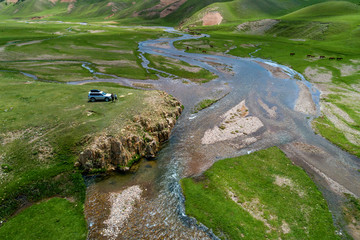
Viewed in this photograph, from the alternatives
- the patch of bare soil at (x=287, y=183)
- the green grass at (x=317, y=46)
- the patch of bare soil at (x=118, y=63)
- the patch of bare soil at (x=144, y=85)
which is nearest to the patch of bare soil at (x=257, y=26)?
the green grass at (x=317, y=46)

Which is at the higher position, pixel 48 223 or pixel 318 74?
pixel 48 223

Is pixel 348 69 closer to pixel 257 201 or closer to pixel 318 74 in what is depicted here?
pixel 318 74

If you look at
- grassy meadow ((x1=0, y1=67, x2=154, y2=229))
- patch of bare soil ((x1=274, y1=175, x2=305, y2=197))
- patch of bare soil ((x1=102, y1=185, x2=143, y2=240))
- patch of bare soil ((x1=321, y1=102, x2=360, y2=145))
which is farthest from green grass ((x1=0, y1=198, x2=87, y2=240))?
patch of bare soil ((x1=321, y1=102, x2=360, y2=145))

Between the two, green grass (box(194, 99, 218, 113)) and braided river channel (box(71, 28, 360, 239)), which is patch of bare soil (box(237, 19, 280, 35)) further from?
green grass (box(194, 99, 218, 113))

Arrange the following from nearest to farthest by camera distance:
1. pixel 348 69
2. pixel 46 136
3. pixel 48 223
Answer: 1. pixel 48 223
2. pixel 46 136
3. pixel 348 69

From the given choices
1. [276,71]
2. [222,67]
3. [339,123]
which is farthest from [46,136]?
[276,71]

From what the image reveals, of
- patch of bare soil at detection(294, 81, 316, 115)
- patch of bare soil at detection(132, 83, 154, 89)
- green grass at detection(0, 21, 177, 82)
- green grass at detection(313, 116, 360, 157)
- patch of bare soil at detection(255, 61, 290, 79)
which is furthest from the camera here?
patch of bare soil at detection(255, 61, 290, 79)
